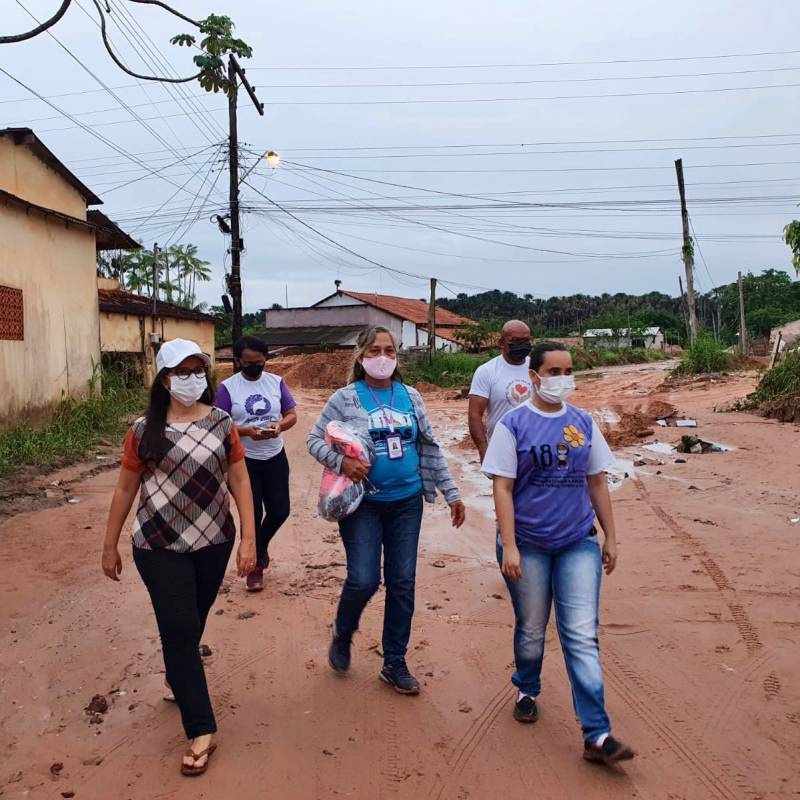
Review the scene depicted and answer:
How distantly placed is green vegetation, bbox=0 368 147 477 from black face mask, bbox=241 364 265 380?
5.72 m

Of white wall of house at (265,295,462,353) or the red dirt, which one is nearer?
the red dirt

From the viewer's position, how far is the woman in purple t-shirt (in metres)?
3.23

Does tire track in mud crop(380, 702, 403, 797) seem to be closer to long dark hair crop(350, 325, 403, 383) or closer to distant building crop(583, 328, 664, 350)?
long dark hair crop(350, 325, 403, 383)

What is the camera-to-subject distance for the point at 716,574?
569 centimetres

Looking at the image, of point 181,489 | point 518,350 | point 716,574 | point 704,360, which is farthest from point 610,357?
point 181,489

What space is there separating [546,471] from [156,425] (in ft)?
5.56

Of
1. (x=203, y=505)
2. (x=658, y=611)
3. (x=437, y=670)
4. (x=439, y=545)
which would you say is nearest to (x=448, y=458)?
(x=439, y=545)

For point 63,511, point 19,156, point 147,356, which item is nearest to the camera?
point 63,511

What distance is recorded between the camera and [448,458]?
40.3ft

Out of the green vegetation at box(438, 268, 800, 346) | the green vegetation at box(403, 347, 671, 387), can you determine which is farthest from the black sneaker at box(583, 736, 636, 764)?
the green vegetation at box(438, 268, 800, 346)

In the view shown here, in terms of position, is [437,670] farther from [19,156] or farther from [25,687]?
[19,156]

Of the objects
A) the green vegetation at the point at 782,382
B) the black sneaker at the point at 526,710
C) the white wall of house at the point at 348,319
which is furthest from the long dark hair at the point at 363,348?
the white wall of house at the point at 348,319

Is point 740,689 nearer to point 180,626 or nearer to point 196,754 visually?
point 196,754

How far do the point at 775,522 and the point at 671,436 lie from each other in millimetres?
5457
